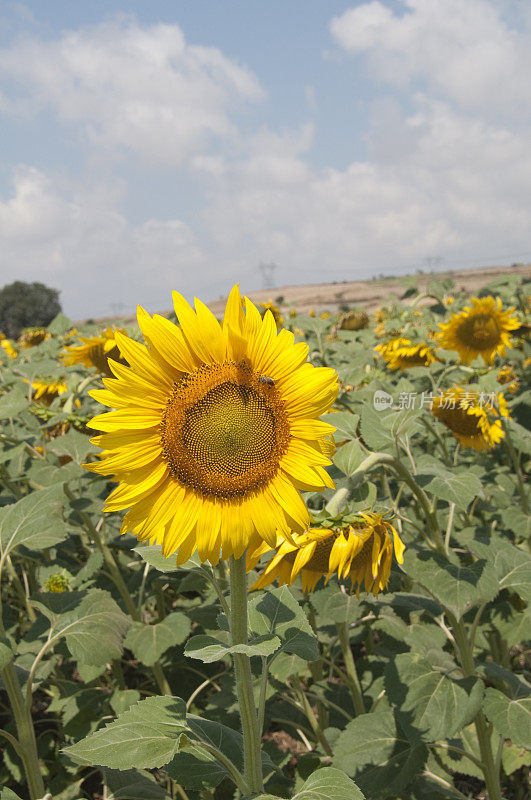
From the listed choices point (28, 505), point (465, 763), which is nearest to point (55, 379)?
point (28, 505)

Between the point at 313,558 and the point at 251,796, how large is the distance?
0.51m

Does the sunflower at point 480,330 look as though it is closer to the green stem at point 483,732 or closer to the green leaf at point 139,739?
the green stem at point 483,732

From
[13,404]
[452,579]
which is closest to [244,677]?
[452,579]

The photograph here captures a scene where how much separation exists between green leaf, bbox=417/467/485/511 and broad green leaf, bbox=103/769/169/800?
112 centimetres

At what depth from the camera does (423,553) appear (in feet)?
5.95

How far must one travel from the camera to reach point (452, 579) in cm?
172

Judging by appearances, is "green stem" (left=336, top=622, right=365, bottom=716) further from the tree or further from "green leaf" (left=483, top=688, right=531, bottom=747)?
the tree

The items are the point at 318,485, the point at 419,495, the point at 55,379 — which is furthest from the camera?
the point at 55,379

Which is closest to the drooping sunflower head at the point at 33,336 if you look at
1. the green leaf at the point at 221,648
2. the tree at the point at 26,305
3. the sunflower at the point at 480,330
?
the sunflower at the point at 480,330

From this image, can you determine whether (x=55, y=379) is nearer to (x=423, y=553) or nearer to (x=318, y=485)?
(x=423, y=553)

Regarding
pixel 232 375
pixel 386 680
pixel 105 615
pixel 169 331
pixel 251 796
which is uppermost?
pixel 169 331

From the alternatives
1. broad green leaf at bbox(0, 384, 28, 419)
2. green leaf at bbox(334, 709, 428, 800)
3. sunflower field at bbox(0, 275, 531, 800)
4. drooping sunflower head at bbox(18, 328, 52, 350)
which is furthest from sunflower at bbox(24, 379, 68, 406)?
drooping sunflower head at bbox(18, 328, 52, 350)

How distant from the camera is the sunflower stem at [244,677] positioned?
114cm

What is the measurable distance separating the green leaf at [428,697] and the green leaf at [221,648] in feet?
2.85
